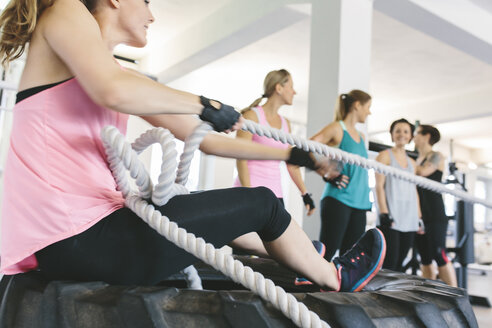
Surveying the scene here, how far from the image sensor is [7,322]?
2.18ft

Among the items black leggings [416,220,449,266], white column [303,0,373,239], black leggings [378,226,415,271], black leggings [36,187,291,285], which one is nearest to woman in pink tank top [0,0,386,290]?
black leggings [36,187,291,285]

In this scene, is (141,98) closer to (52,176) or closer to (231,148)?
(52,176)

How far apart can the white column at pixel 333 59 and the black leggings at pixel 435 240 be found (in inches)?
31.4

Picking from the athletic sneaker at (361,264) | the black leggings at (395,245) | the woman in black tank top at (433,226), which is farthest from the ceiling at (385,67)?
the athletic sneaker at (361,264)

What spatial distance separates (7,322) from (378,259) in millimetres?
708

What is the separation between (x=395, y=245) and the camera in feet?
8.69

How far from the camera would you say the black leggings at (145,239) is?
69 cm

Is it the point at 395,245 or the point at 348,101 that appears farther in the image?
the point at 395,245

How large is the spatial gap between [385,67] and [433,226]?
3348mm

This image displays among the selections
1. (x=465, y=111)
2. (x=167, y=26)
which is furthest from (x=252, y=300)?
(x=465, y=111)

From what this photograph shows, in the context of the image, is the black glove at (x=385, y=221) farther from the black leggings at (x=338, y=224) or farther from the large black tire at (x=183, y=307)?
the large black tire at (x=183, y=307)

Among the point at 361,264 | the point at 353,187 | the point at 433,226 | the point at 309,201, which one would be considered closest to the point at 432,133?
the point at 433,226

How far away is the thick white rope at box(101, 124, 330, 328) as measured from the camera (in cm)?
59

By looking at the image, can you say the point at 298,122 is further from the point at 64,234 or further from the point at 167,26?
the point at 64,234
